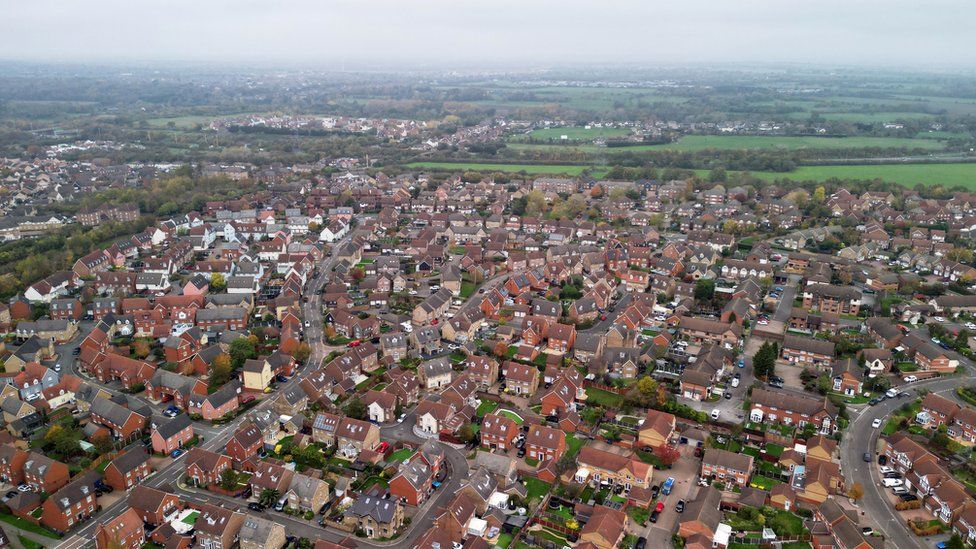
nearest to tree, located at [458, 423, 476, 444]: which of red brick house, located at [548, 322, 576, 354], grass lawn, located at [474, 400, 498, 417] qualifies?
grass lawn, located at [474, 400, 498, 417]

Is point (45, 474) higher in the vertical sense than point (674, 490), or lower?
higher

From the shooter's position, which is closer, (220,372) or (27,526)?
(27,526)

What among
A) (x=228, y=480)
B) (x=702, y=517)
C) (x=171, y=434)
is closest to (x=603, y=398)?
(x=702, y=517)

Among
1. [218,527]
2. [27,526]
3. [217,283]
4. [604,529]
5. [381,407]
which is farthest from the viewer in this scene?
[217,283]

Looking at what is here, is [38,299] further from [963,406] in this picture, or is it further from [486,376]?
[963,406]

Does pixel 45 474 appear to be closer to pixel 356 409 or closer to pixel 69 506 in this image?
pixel 69 506

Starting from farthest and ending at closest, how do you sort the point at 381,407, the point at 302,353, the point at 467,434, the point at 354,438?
the point at 302,353 < the point at 381,407 < the point at 467,434 < the point at 354,438
